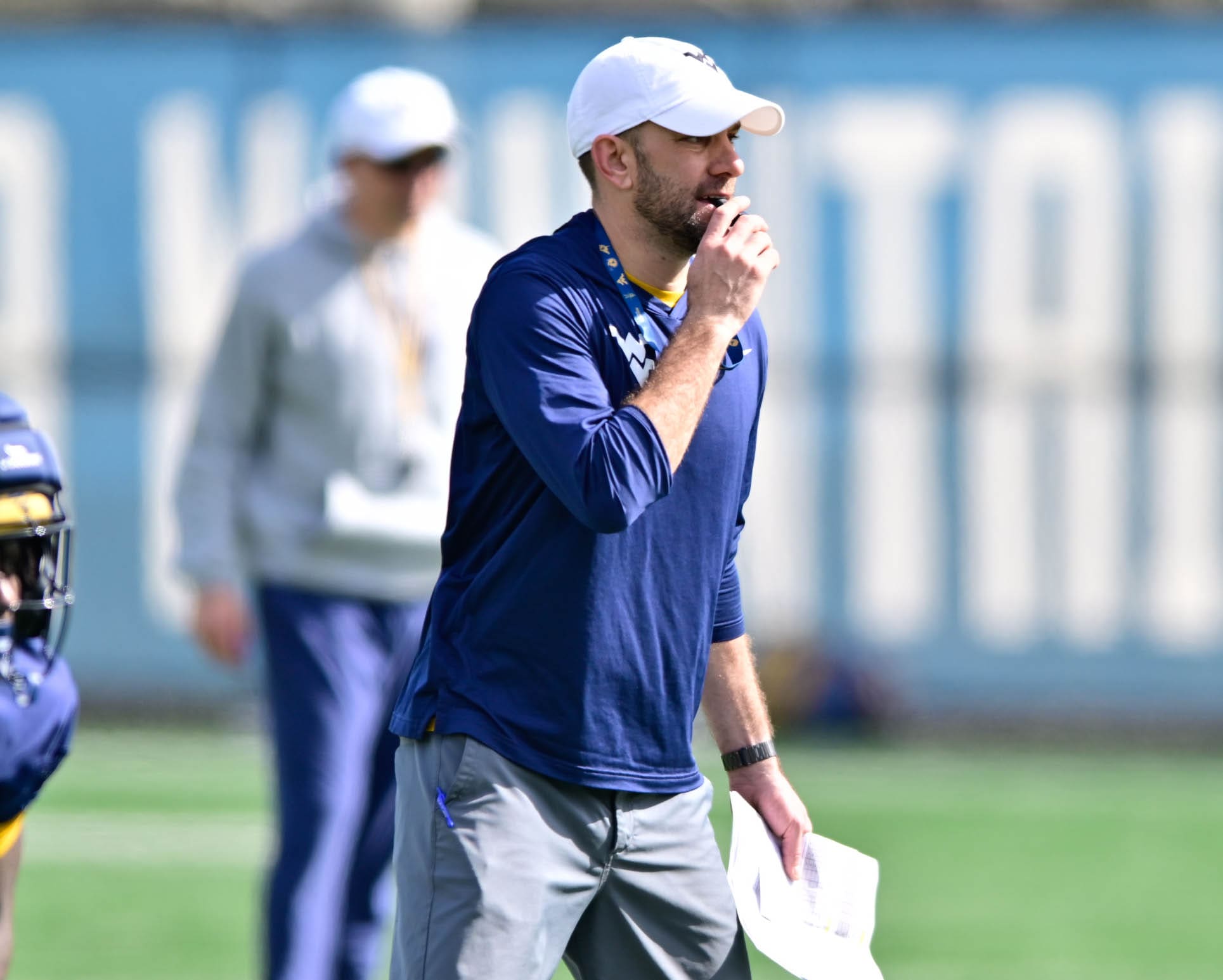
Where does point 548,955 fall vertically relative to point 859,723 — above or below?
above

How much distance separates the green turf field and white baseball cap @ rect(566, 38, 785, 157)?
3691 mm

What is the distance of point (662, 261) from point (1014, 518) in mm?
9440

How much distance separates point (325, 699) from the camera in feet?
17.3

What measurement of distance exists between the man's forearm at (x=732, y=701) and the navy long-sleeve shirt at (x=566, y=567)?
0.26 m

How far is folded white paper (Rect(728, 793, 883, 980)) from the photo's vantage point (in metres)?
3.55

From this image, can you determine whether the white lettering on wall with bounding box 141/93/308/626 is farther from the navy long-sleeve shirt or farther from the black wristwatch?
the navy long-sleeve shirt

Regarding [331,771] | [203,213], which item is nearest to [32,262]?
[203,213]

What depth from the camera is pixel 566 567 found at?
3359 millimetres

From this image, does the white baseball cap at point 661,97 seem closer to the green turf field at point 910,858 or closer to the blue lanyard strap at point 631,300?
the blue lanyard strap at point 631,300

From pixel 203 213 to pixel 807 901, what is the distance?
10.2m

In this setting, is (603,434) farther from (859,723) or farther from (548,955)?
(859,723)

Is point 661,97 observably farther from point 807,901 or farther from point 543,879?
point 807,901

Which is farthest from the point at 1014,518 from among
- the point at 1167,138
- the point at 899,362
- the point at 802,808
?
the point at 802,808

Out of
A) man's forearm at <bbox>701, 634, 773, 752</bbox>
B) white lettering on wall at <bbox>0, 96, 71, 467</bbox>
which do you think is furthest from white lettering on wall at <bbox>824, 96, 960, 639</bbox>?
man's forearm at <bbox>701, 634, 773, 752</bbox>
